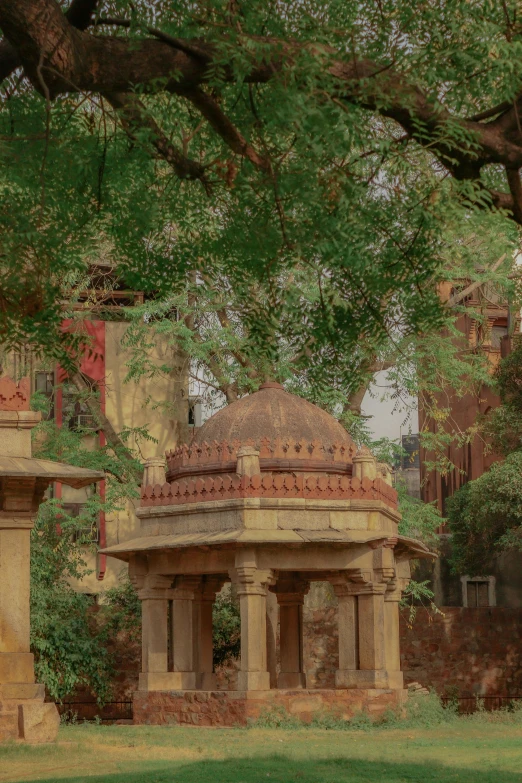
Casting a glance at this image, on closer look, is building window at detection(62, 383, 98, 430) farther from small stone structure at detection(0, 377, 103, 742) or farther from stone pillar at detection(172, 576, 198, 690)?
small stone structure at detection(0, 377, 103, 742)

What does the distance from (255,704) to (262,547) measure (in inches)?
82.1

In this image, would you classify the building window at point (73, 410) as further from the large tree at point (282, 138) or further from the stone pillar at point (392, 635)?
the large tree at point (282, 138)

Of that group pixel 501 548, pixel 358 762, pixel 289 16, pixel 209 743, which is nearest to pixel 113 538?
pixel 501 548

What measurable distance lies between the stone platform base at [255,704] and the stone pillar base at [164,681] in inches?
12.2

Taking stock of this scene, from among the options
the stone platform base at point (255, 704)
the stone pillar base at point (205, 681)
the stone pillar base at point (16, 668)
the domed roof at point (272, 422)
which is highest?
the domed roof at point (272, 422)

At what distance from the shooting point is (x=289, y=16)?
800 centimetres

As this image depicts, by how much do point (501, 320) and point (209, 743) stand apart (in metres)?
23.7

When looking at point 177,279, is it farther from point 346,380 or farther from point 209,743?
point 209,743

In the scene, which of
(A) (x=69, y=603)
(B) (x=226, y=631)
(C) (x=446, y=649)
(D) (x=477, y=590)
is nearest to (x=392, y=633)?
(B) (x=226, y=631)

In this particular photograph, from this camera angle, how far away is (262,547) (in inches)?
691

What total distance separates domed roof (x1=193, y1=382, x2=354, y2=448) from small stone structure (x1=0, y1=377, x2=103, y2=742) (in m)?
5.13

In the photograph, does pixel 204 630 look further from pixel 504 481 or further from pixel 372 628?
pixel 504 481

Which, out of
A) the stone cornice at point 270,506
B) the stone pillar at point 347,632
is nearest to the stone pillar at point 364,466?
the stone cornice at point 270,506

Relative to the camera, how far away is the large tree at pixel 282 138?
23.9 feet
